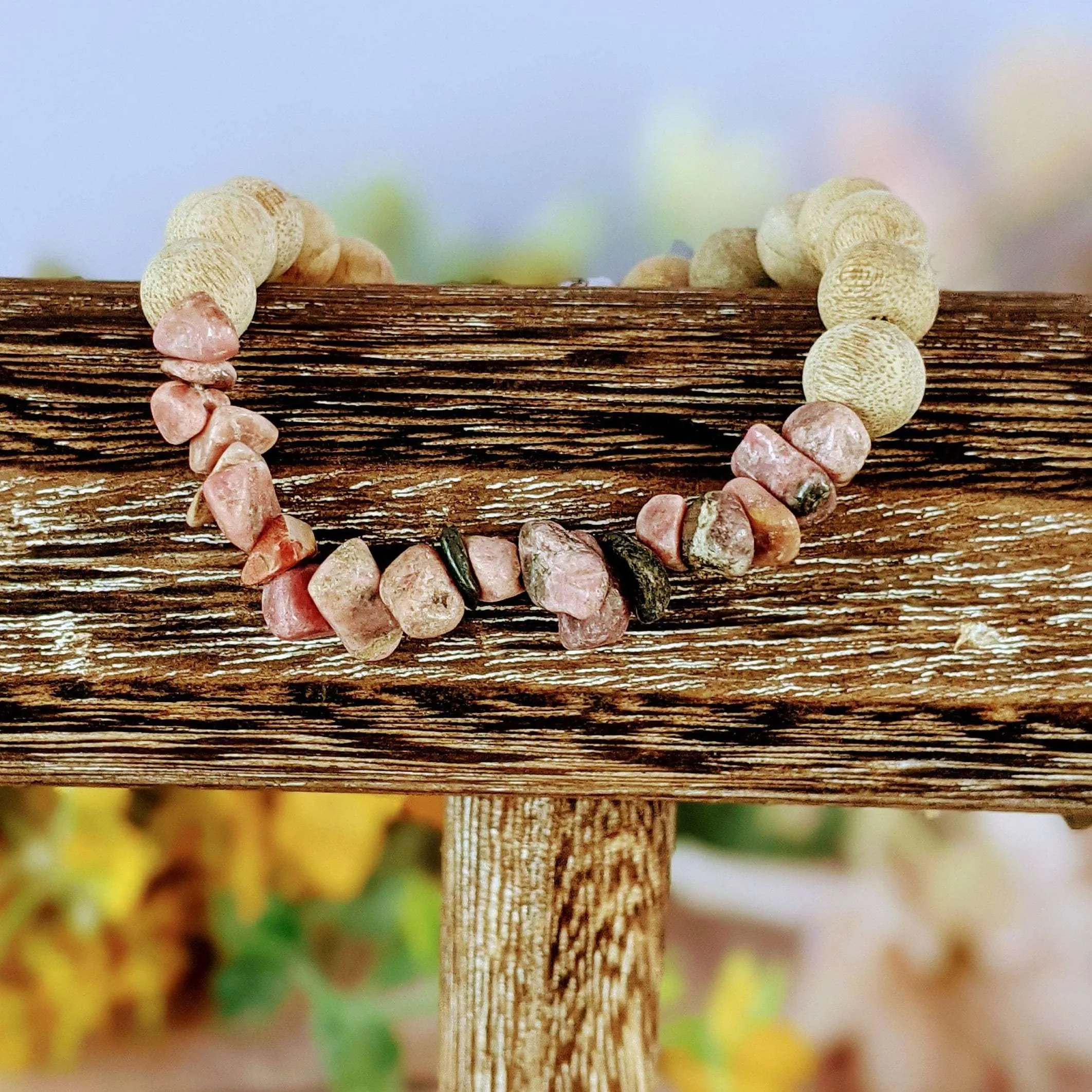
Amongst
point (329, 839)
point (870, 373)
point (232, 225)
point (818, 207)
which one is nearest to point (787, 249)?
point (818, 207)

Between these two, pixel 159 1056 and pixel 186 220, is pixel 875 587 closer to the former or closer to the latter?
pixel 186 220

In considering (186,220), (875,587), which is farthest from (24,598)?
(875,587)

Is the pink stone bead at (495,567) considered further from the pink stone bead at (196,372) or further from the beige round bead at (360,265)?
the beige round bead at (360,265)

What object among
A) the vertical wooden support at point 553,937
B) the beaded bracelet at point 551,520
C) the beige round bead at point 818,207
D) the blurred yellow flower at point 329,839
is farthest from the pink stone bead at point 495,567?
the blurred yellow flower at point 329,839

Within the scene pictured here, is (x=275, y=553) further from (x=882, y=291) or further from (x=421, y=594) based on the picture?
(x=882, y=291)

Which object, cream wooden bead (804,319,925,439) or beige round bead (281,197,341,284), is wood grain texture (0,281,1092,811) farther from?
beige round bead (281,197,341,284)

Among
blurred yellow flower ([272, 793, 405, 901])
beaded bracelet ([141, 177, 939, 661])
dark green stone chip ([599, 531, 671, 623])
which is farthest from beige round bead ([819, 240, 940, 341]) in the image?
blurred yellow flower ([272, 793, 405, 901])
